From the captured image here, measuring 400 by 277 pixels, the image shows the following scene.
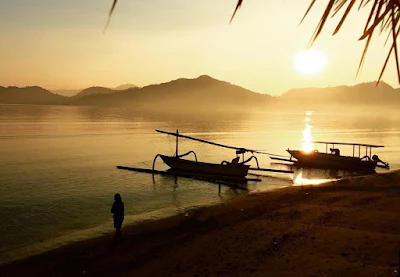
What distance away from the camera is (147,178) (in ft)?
114

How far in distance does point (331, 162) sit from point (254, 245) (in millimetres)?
30836

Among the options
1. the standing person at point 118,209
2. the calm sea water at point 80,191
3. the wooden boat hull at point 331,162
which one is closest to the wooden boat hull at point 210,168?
the calm sea water at point 80,191

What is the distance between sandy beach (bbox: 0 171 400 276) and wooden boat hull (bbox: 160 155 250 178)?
12.2 m

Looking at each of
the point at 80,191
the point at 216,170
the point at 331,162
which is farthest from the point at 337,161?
the point at 80,191

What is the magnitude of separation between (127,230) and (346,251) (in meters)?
11.3

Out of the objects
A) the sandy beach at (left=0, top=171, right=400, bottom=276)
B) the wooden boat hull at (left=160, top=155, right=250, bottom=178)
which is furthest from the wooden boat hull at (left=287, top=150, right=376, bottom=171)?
the sandy beach at (left=0, top=171, right=400, bottom=276)

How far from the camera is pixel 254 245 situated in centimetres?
1399

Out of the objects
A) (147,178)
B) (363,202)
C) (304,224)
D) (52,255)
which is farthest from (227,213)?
(147,178)

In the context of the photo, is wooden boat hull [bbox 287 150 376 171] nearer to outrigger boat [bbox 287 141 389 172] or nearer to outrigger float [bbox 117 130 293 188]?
outrigger boat [bbox 287 141 389 172]

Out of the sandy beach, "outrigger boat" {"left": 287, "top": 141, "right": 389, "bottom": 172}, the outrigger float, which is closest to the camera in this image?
the sandy beach

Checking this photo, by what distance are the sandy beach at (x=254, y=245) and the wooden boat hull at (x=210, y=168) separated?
482 inches

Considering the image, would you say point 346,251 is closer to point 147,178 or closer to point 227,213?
point 227,213

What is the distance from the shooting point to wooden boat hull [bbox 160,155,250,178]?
33656mm

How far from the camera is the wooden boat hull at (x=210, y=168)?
3366cm
